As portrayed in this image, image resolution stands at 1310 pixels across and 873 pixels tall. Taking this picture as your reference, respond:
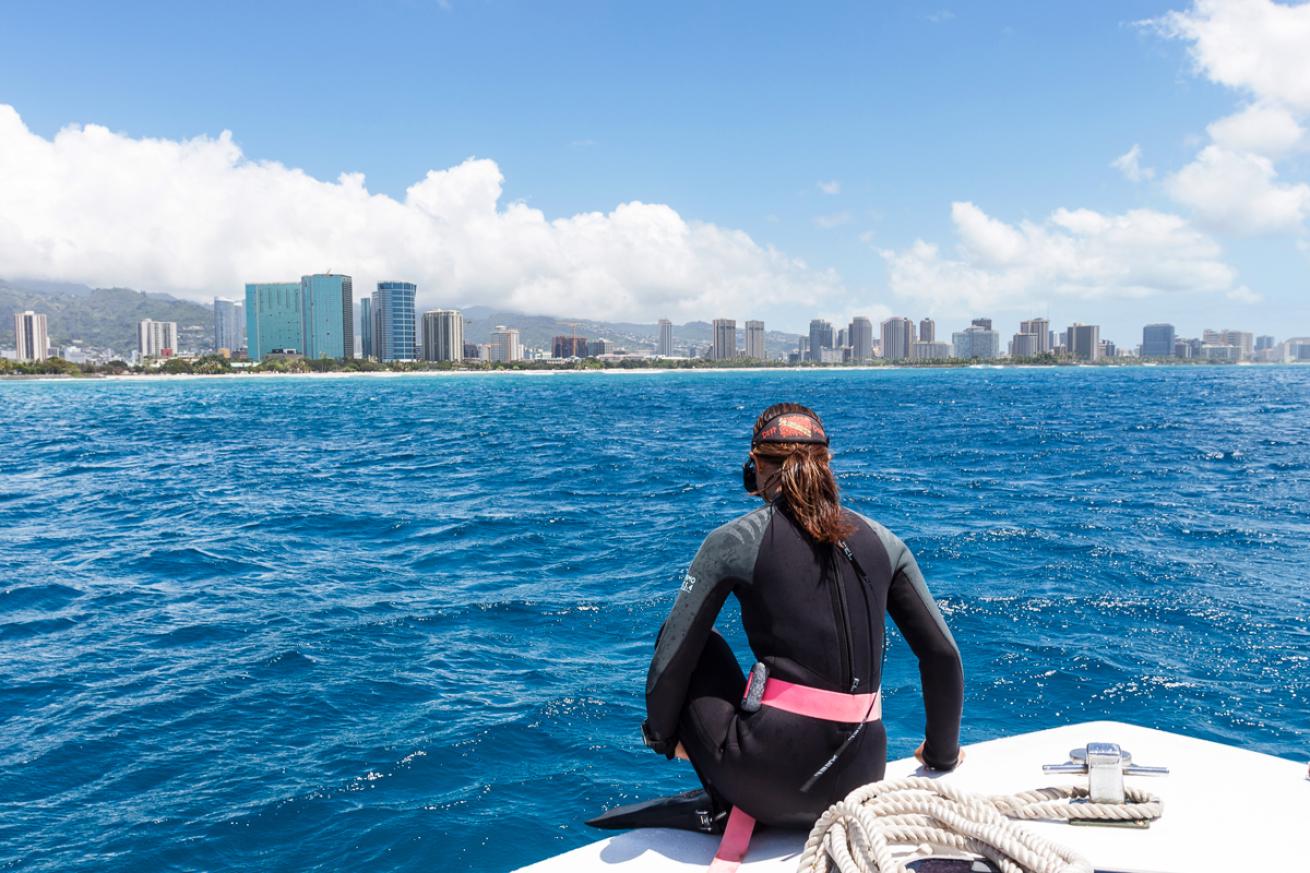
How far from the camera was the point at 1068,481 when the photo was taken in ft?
88.5

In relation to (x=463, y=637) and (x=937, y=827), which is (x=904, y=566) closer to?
(x=937, y=827)

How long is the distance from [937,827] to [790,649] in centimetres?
87

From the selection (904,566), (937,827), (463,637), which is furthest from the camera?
(463,637)

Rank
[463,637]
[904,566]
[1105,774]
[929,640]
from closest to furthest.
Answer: [1105,774]
[904,566]
[929,640]
[463,637]

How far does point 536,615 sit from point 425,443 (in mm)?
32973

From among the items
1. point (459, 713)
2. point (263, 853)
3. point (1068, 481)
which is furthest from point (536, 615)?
point (1068, 481)

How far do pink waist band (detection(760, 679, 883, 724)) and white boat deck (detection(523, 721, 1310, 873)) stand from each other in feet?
2.07

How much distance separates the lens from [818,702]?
3.65 m

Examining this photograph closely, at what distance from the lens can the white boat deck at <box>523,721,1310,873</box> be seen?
336cm

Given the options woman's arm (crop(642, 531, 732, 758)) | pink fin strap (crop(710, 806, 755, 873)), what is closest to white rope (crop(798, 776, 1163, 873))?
pink fin strap (crop(710, 806, 755, 873))

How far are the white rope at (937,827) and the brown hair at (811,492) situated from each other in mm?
1065

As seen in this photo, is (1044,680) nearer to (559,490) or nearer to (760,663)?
(760,663)

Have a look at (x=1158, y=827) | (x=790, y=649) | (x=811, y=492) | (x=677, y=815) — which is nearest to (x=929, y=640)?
(x=790, y=649)

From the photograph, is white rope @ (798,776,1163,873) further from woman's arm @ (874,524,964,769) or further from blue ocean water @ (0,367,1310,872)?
blue ocean water @ (0,367,1310,872)
